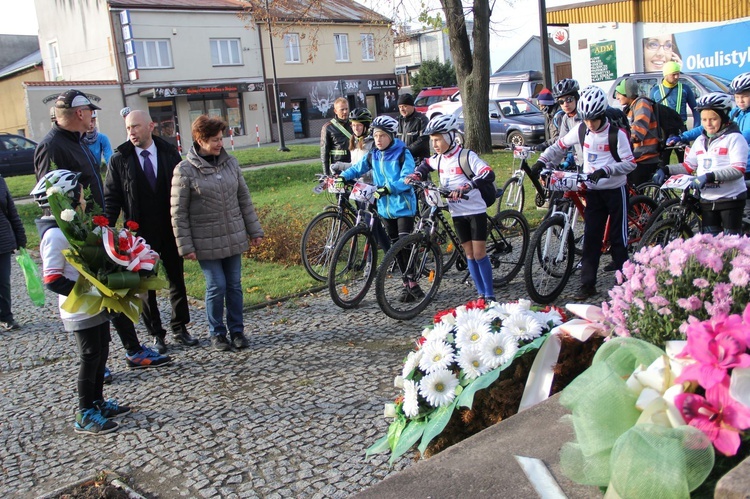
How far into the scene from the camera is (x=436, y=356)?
310cm

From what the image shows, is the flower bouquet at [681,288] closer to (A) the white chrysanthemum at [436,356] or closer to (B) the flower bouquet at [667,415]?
(B) the flower bouquet at [667,415]

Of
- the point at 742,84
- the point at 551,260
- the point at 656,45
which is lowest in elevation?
the point at 551,260

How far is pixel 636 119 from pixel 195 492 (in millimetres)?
6787

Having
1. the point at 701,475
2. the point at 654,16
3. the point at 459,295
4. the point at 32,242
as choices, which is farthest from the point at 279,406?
the point at 654,16

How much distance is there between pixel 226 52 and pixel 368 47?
30.7 feet

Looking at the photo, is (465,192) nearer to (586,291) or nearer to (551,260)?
(551,260)

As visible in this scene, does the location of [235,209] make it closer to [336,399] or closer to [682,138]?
[336,399]

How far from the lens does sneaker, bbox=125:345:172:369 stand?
555cm

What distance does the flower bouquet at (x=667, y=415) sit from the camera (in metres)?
1.64

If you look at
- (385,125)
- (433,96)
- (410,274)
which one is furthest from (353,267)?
(433,96)

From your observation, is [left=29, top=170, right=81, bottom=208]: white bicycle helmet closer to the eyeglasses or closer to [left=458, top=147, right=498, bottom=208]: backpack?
[left=458, top=147, right=498, bottom=208]: backpack

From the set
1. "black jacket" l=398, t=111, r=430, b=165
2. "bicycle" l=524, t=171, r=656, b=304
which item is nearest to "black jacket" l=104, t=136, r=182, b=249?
"bicycle" l=524, t=171, r=656, b=304

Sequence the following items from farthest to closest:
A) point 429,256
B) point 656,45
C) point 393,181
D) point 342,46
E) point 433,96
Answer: point 342,46 → point 433,96 → point 656,45 → point 393,181 → point 429,256

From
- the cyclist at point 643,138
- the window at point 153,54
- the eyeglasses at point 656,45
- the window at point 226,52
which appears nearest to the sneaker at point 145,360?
the cyclist at point 643,138
